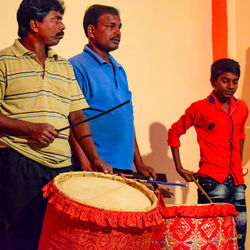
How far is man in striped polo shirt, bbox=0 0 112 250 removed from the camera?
6.02ft

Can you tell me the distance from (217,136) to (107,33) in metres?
1.05

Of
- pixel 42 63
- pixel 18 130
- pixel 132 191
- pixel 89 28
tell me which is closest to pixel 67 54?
pixel 89 28

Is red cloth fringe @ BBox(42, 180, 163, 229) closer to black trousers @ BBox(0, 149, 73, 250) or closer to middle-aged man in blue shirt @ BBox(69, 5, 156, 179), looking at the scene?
black trousers @ BBox(0, 149, 73, 250)

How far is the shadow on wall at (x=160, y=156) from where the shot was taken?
12.2ft

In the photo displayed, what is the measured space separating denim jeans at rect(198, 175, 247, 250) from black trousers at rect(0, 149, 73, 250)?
52.8 inches

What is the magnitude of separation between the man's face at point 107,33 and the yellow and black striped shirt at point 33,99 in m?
0.60

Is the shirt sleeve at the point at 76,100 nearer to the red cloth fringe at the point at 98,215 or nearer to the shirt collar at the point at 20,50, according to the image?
the shirt collar at the point at 20,50

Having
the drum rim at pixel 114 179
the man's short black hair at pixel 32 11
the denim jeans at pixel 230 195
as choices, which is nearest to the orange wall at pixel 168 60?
the denim jeans at pixel 230 195

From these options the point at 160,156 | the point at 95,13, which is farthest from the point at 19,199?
the point at 160,156

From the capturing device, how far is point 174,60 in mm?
3908

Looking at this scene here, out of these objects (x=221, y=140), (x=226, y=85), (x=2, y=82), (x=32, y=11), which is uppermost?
(x=32, y=11)

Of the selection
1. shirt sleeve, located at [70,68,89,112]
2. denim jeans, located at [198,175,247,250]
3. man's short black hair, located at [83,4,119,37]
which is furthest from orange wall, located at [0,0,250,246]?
shirt sleeve, located at [70,68,89,112]

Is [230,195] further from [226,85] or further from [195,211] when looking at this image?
[226,85]

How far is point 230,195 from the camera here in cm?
285
